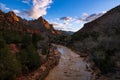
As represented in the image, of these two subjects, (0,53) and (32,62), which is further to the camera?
(32,62)

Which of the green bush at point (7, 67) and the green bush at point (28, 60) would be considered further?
the green bush at point (28, 60)

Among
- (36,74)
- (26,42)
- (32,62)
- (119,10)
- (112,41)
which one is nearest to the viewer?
(36,74)

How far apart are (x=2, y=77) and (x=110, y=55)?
44.4 ft

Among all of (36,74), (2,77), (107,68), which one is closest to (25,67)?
(36,74)

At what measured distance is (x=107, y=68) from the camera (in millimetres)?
20547

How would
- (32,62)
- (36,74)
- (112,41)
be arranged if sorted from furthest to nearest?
(112,41) → (32,62) → (36,74)

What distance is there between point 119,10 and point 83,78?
61812 mm

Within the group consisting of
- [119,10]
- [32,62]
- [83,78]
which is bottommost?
[83,78]

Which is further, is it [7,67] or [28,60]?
[28,60]

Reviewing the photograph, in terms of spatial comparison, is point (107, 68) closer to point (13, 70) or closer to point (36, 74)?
point (36, 74)

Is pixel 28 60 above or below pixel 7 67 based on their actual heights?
above

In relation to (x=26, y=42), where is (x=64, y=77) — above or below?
below

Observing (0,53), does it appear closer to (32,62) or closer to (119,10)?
(32,62)

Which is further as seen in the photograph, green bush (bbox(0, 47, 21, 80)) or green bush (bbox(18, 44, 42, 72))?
green bush (bbox(18, 44, 42, 72))
